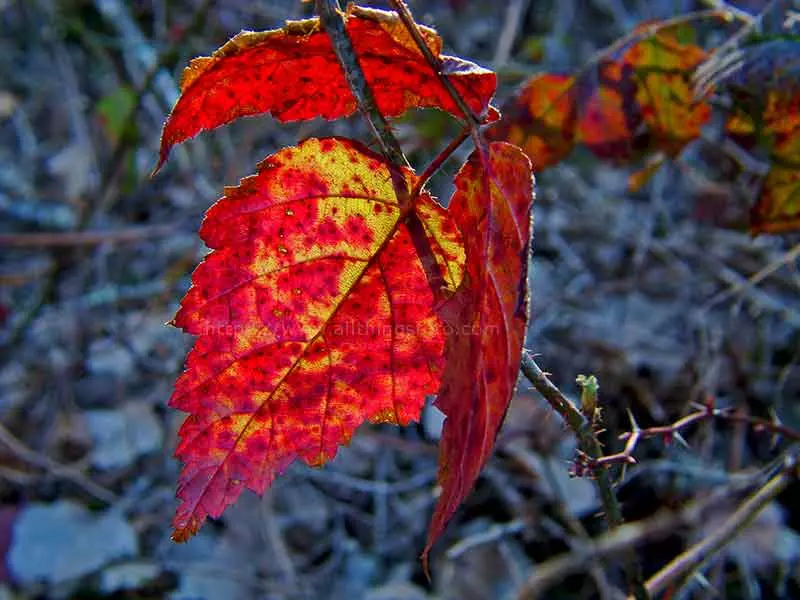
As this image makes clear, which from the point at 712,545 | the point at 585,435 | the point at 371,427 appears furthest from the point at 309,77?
the point at 371,427

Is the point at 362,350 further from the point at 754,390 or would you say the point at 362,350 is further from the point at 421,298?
the point at 754,390

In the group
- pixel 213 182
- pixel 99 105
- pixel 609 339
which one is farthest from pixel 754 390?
pixel 99 105

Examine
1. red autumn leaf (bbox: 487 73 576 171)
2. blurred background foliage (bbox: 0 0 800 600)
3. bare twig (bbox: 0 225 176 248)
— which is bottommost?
blurred background foliage (bbox: 0 0 800 600)

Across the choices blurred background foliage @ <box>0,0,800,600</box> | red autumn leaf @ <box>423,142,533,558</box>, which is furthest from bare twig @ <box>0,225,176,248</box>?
red autumn leaf @ <box>423,142,533,558</box>

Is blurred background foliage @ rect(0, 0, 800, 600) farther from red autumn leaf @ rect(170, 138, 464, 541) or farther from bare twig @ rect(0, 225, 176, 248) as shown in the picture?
red autumn leaf @ rect(170, 138, 464, 541)

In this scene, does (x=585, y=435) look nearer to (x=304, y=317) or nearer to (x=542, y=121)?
(x=304, y=317)

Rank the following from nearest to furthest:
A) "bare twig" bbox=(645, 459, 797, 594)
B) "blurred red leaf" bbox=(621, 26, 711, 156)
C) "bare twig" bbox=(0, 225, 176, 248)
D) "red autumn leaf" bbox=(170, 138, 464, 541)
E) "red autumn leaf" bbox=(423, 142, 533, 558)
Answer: "red autumn leaf" bbox=(423, 142, 533, 558), "red autumn leaf" bbox=(170, 138, 464, 541), "bare twig" bbox=(645, 459, 797, 594), "blurred red leaf" bbox=(621, 26, 711, 156), "bare twig" bbox=(0, 225, 176, 248)

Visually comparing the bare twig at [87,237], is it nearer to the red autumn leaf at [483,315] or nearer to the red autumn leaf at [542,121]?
the red autumn leaf at [542,121]

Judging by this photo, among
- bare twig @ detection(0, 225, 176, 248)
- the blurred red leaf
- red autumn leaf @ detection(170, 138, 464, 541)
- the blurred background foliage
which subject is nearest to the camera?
red autumn leaf @ detection(170, 138, 464, 541)
